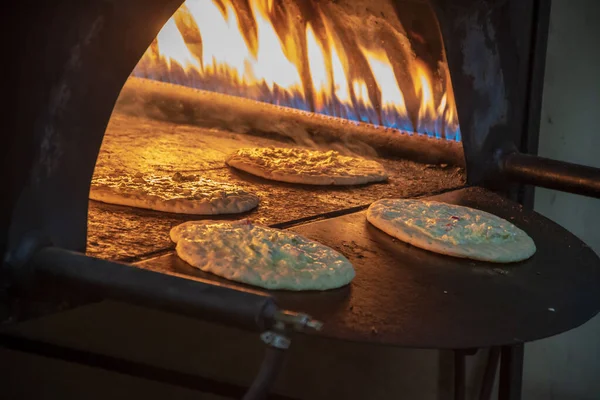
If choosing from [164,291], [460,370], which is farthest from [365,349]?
[164,291]

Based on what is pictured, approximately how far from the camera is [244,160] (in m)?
2.44

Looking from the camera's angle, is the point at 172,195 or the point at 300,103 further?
the point at 300,103

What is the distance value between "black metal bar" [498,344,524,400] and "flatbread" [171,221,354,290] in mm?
1014

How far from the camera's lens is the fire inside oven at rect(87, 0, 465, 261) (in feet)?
8.51

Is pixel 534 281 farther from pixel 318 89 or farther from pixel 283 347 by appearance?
pixel 318 89

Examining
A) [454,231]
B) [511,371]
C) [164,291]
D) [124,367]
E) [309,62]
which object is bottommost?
[511,371]

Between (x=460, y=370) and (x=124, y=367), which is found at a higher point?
(x=124, y=367)

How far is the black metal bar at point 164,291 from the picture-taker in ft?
3.41

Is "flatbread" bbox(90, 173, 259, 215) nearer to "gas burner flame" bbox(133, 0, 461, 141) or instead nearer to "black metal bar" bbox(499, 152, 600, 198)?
"black metal bar" bbox(499, 152, 600, 198)

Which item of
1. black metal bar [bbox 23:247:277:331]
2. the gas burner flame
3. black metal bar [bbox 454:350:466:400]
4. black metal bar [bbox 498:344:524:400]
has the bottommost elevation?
black metal bar [bbox 498:344:524:400]

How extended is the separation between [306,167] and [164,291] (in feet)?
4.41

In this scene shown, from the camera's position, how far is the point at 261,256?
1.50 m

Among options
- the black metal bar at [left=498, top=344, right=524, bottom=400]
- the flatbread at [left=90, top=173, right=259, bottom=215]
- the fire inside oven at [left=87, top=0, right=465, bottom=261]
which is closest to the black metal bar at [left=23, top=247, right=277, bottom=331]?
the flatbread at [left=90, top=173, right=259, bottom=215]

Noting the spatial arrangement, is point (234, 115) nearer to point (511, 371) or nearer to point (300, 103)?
point (300, 103)
